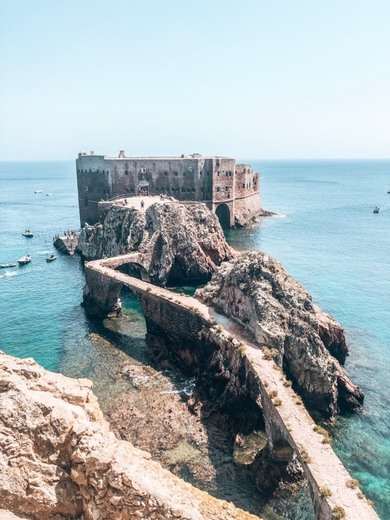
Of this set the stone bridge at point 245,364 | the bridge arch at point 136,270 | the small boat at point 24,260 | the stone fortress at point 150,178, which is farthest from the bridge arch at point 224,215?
the stone bridge at point 245,364

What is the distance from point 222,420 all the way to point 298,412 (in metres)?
7.58

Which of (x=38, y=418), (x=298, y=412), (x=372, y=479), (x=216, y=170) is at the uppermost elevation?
(x=216, y=170)

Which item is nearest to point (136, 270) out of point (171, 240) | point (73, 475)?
point (171, 240)

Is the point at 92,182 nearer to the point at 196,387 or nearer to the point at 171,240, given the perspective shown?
the point at 171,240

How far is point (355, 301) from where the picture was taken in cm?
5612

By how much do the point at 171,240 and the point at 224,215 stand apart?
1552 inches

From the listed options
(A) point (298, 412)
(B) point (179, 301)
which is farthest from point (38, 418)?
(B) point (179, 301)

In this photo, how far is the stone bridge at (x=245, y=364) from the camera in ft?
68.1

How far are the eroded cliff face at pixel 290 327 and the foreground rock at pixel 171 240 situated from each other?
20406 millimetres

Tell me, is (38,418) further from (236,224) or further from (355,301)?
(236,224)

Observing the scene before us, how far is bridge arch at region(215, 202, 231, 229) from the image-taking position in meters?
99.2

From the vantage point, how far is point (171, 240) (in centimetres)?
6316

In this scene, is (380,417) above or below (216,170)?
below

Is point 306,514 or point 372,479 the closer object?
point 306,514
